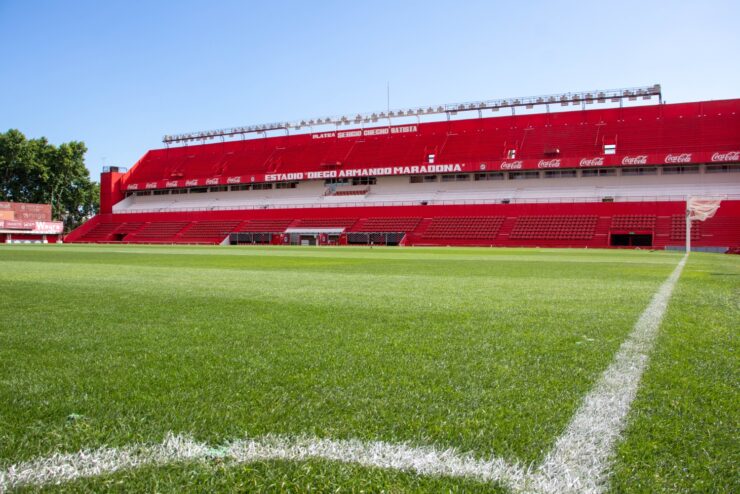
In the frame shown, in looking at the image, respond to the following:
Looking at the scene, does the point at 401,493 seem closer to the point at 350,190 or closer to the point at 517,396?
the point at 517,396

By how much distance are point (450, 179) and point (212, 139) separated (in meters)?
32.0

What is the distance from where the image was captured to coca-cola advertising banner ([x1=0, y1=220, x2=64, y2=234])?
53.6 metres

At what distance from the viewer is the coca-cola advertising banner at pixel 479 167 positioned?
38.8 metres

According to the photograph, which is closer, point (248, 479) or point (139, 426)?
point (248, 479)

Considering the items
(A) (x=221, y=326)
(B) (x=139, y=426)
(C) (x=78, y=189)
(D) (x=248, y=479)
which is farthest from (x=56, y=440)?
(C) (x=78, y=189)

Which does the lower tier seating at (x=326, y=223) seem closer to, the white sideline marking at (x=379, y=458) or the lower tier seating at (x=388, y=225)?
the lower tier seating at (x=388, y=225)

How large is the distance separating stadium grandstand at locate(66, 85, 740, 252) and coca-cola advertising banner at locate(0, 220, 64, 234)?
3.25 meters

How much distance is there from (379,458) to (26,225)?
63.8 meters

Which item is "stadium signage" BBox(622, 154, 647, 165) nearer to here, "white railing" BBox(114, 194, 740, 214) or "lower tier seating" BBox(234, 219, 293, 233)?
"white railing" BBox(114, 194, 740, 214)

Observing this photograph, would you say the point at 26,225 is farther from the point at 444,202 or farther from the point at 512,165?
the point at 512,165

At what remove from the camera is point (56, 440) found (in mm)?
1860

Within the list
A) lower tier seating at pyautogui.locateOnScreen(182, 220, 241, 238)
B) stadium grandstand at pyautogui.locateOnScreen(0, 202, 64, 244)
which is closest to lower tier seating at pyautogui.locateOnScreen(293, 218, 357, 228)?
lower tier seating at pyautogui.locateOnScreen(182, 220, 241, 238)

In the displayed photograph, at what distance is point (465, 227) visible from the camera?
4109 centimetres

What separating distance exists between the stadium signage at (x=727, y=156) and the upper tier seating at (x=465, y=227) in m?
15.3
